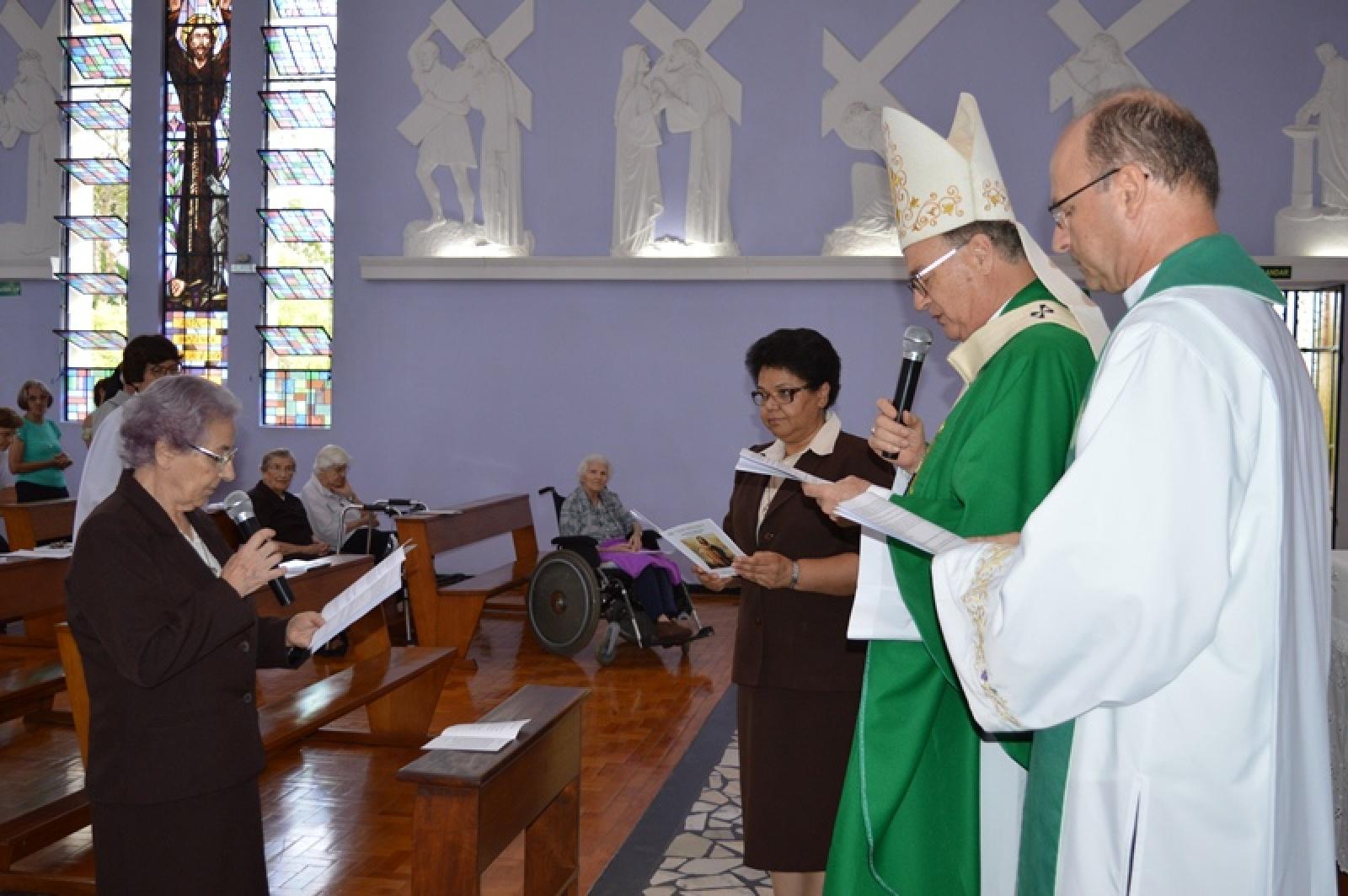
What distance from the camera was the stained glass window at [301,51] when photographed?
1002 centimetres

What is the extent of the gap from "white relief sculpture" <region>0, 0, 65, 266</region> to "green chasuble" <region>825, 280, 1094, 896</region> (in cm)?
1056

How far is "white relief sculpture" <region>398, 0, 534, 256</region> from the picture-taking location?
9492 millimetres

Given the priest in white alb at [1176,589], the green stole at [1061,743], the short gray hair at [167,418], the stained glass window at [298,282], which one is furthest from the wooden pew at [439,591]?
the priest in white alb at [1176,589]

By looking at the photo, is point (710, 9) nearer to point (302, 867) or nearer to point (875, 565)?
point (302, 867)

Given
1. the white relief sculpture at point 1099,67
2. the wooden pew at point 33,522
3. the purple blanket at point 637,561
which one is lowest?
the purple blanket at point 637,561

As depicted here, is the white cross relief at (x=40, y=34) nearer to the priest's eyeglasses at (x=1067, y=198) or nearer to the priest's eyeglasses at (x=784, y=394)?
the priest's eyeglasses at (x=784, y=394)

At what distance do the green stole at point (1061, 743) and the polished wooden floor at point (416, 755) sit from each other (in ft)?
7.11

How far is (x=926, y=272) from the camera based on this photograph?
6.58 ft

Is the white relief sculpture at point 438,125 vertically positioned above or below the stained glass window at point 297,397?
above

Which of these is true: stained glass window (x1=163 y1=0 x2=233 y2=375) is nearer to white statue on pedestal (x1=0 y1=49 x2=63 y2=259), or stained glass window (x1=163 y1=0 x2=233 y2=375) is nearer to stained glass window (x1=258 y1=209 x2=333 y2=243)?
stained glass window (x1=258 y1=209 x2=333 y2=243)

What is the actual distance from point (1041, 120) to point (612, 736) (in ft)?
20.3

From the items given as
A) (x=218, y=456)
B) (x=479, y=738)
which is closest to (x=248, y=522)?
(x=218, y=456)

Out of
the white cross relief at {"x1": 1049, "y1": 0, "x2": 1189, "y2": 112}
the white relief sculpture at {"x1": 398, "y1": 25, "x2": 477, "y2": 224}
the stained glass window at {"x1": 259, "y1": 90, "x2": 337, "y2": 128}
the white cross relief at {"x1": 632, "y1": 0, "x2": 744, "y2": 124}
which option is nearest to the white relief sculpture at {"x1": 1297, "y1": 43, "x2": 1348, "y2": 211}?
the white cross relief at {"x1": 1049, "y1": 0, "x2": 1189, "y2": 112}

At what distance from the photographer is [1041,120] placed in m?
8.89
